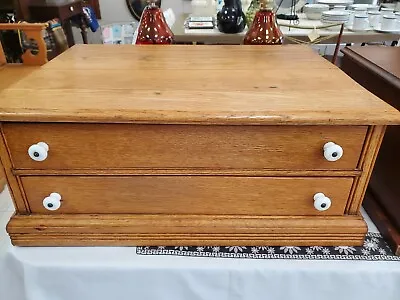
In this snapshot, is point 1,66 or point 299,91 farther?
point 1,66

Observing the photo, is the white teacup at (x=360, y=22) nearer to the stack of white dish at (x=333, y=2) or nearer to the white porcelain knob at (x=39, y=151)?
the stack of white dish at (x=333, y=2)

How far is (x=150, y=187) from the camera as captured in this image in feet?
1.80

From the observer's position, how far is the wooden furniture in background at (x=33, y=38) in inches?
38.6

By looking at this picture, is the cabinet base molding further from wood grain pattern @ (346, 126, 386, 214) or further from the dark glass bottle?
the dark glass bottle

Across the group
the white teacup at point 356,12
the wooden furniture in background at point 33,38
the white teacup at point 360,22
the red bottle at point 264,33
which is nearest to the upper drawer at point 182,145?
the red bottle at point 264,33

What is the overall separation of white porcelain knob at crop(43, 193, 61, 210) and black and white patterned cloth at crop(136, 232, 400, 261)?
15 cm

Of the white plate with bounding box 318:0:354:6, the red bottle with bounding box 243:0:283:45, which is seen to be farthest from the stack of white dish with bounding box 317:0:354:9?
the red bottle with bounding box 243:0:283:45

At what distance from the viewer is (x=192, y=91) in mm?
531

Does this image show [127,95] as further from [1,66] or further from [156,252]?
[1,66]

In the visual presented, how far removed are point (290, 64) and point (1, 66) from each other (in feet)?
2.88

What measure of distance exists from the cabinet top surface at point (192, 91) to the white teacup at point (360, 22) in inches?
47.2

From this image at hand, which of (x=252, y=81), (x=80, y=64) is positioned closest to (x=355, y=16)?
(x=252, y=81)

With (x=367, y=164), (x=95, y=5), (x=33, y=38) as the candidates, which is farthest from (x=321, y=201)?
(x=95, y=5)

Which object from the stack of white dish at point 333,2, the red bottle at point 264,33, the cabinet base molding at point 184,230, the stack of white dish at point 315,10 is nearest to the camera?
the cabinet base molding at point 184,230
